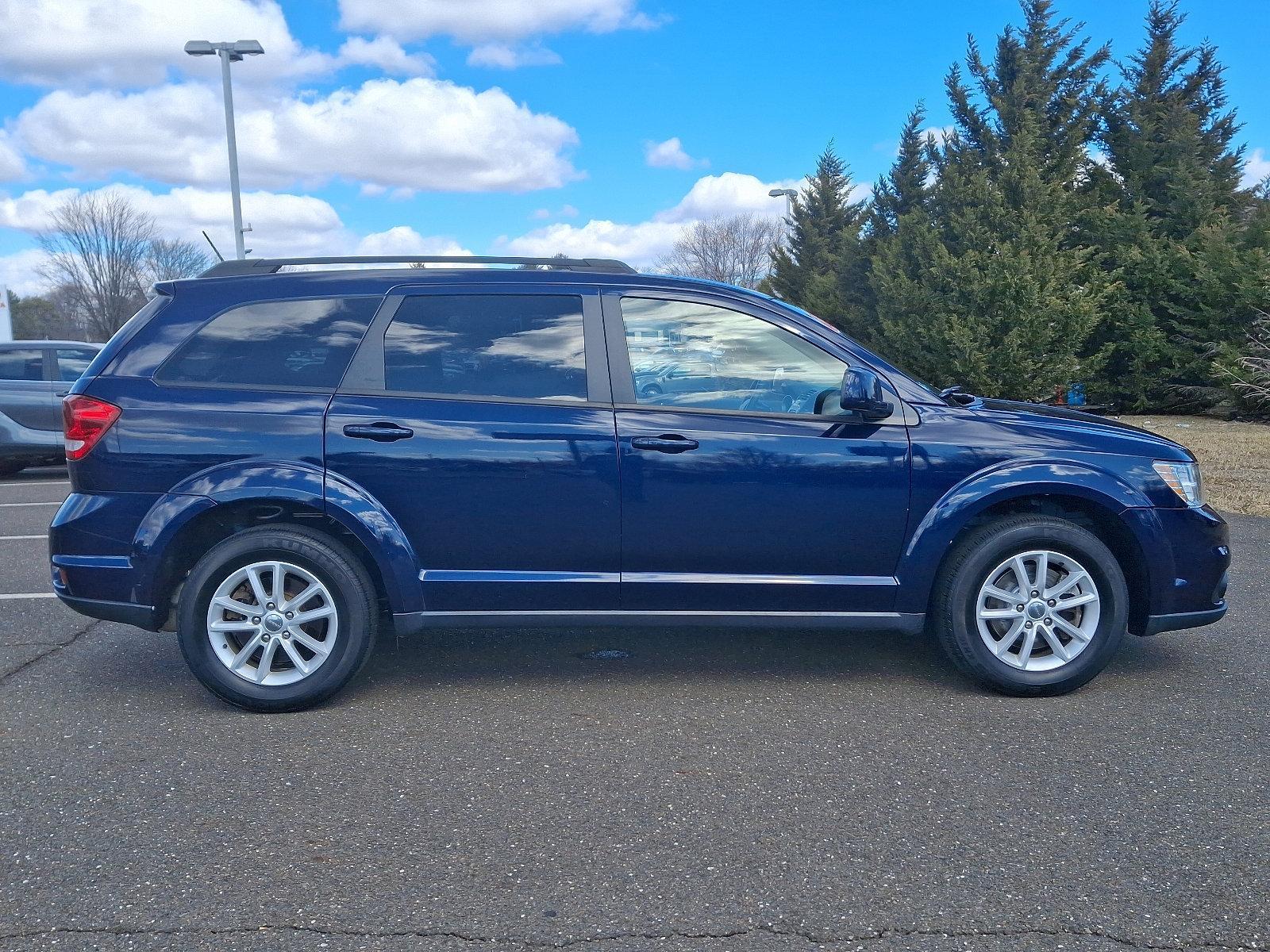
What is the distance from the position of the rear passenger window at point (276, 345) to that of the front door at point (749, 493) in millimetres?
1118

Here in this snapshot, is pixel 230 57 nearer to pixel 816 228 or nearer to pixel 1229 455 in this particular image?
pixel 1229 455

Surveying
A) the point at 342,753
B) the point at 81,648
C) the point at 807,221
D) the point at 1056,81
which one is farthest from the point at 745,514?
the point at 807,221

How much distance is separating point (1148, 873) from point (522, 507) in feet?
8.14

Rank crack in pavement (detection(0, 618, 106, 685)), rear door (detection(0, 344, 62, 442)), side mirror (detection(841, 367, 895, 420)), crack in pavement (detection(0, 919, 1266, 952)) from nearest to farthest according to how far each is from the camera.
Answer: crack in pavement (detection(0, 919, 1266, 952)) → side mirror (detection(841, 367, 895, 420)) → crack in pavement (detection(0, 618, 106, 685)) → rear door (detection(0, 344, 62, 442))

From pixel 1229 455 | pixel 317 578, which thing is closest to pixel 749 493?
pixel 317 578

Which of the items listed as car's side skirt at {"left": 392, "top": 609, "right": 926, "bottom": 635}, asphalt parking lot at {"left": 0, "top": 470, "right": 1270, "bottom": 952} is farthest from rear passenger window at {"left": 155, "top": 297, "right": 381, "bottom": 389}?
asphalt parking lot at {"left": 0, "top": 470, "right": 1270, "bottom": 952}

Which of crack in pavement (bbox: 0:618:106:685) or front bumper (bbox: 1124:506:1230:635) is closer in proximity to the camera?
front bumper (bbox: 1124:506:1230:635)

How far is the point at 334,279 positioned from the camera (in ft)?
14.6

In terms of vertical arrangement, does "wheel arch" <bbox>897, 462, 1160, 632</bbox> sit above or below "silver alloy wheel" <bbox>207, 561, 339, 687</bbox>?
above

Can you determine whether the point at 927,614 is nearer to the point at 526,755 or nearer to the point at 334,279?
the point at 526,755

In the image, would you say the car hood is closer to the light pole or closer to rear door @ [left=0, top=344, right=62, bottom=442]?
rear door @ [left=0, top=344, right=62, bottom=442]

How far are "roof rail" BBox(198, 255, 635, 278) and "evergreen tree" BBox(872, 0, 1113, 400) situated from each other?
15525 millimetres

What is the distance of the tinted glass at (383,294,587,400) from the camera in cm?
432

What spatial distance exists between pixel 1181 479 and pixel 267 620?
3799mm
